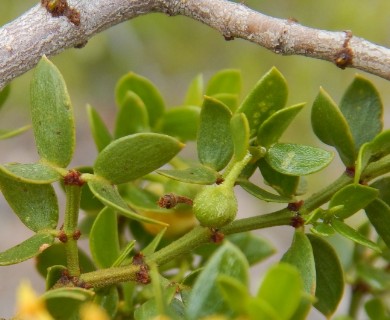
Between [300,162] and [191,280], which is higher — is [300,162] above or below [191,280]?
above

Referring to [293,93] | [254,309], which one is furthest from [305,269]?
[293,93]

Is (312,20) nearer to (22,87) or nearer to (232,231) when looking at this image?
(22,87)

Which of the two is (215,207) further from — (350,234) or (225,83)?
(225,83)

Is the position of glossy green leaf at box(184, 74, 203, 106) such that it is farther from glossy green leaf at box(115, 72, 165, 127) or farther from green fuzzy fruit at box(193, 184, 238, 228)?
green fuzzy fruit at box(193, 184, 238, 228)

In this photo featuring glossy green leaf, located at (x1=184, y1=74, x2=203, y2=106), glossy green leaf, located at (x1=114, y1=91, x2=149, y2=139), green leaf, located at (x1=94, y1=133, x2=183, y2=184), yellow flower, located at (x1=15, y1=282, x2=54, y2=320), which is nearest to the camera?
yellow flower, located at (x1=15, y1=282, x2=54, y2=320)

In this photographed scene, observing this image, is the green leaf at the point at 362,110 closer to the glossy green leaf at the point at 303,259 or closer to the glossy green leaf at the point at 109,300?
the glossy green leaf at the point at 303,259

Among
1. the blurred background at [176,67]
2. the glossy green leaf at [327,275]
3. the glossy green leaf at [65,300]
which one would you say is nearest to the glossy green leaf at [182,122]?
the glossy green leaf at [327,275]

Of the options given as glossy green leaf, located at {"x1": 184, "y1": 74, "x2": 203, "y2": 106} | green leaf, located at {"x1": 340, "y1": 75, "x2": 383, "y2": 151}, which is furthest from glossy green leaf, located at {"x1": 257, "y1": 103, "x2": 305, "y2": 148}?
glossy green leaf, located at {"x1": 184, "y1": 74, "x2": 203, "y2": 106}
